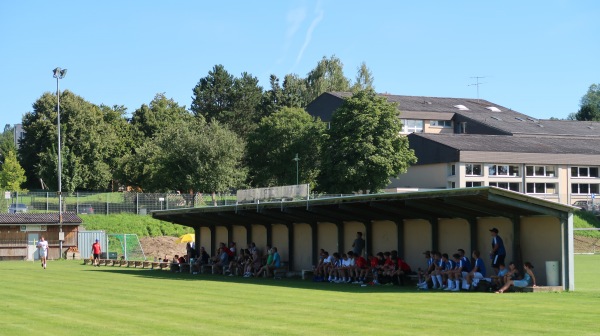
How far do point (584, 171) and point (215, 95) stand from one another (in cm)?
4459

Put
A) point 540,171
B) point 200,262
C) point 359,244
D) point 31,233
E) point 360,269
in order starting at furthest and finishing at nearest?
point 540,171, point 31,233, point 200,262, point 359,244, point 360,269

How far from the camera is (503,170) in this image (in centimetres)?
7544

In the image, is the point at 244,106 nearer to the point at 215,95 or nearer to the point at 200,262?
the point at 215,95

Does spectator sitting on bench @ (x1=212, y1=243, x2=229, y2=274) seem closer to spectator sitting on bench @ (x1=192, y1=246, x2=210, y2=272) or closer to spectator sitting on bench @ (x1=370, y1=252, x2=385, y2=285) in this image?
spectator sitting on bench @ (x1=192, y1=246, x2=210, y2=272)

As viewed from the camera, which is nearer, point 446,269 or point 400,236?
point 446,269

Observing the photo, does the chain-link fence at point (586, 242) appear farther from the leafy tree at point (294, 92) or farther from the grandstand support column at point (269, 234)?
the leafy tree at point (294, 92)

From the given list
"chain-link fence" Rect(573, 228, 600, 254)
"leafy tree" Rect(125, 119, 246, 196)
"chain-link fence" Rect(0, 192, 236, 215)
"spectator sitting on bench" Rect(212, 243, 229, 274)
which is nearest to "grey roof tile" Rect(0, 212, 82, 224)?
"chain-link fence" Rect(0, 192, 236, 215)

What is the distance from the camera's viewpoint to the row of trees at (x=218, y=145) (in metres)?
71.2

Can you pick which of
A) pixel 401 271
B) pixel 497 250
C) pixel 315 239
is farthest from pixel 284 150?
pixel 497 250

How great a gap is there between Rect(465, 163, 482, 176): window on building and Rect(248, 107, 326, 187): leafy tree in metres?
13.4

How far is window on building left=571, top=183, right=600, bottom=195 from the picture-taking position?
7738 cm

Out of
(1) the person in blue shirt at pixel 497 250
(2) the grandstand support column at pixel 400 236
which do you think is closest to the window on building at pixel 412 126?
(2) the grandstand support column at pixel 400 236

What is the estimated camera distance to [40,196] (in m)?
59.8

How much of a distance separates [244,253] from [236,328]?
20.6 metres
